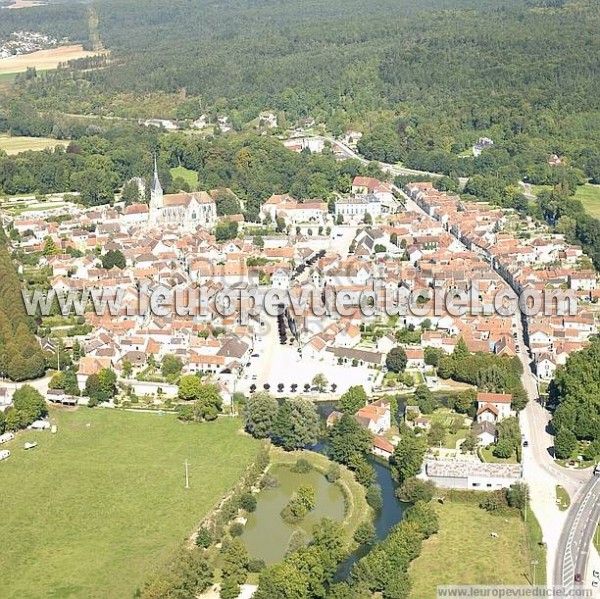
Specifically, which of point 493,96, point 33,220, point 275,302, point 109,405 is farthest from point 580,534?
point 493,96

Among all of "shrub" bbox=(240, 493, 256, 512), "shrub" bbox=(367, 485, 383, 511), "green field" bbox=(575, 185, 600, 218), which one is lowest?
"green field" bbox=(575, 185, 600, 218)

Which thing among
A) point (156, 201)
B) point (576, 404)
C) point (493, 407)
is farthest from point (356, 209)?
point (576, 404)

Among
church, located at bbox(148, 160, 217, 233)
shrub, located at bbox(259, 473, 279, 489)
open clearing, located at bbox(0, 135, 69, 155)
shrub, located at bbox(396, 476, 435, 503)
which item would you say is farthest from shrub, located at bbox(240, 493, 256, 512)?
open clearing, located at bbox(0, 135, 69, 155)

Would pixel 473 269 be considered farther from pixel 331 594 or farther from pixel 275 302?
pixel 331 594

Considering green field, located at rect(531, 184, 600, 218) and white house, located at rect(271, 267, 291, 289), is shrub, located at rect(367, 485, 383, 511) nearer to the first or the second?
white house, located at rect(271, 267, 291, 289)

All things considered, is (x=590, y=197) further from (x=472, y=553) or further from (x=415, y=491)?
(x=472, y=553)
